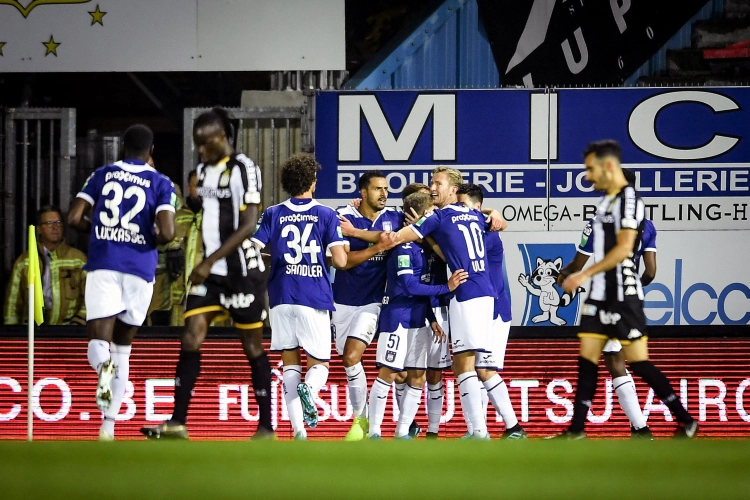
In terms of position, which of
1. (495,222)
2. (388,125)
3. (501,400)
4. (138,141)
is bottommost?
(501,400)

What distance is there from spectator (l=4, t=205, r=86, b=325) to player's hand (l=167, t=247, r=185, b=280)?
0.80 m

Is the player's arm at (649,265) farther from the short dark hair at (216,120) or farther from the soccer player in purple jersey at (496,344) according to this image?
the short dark hair at (216,120)

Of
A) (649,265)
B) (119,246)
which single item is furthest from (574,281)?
(119,246)

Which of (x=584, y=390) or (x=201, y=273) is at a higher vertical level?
(x=201, y=273)

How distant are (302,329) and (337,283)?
→ 3.53ft

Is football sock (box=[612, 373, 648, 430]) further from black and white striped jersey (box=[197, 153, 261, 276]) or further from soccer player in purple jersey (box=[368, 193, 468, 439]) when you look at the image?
black and white striped jersey (box=[197, 153, 261, 276])

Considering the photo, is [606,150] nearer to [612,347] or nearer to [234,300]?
[612,347]

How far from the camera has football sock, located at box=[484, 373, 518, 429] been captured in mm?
7773

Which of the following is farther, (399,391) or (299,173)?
(399,391)

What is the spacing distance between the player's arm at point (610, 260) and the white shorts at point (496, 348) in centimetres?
171

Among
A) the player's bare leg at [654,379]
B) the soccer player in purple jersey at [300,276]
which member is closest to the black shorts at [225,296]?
the soccer player in purple jersey at [300,276]

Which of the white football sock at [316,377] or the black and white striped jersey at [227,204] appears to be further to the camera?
the white football sock at [316,377]

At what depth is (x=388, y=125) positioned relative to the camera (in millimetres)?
11039

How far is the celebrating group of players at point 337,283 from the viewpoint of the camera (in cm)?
648
